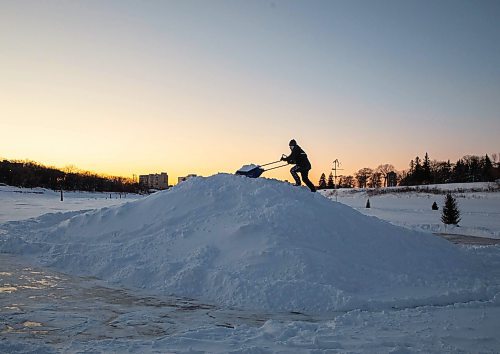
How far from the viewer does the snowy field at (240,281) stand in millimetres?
3803

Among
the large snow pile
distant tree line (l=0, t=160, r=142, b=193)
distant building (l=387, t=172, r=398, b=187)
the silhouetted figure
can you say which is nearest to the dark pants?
the silhouetted figure

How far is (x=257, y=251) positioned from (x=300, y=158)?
16.3ft

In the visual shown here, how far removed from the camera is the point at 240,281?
575 cm

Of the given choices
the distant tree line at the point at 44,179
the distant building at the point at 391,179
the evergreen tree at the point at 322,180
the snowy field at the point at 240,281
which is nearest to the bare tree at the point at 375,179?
the distant building at the point at 391,179

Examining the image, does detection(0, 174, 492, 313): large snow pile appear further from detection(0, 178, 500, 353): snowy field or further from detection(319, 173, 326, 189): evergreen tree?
detection(319, 173, 326, 189): evergreen tree

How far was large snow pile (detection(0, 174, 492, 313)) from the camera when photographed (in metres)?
5.60

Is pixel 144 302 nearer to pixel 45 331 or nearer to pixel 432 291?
pixel 45 331

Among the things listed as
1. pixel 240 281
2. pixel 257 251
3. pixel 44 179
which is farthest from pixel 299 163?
pixel 44 179

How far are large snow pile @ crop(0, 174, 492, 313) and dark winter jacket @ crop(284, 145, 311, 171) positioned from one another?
5.72ft

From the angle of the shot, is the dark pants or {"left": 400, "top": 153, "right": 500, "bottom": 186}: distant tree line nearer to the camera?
the dark pants

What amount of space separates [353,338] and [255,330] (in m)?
0.98

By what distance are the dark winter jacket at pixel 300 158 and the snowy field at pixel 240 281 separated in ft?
6.60

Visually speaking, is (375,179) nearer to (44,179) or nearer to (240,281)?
(44,179)

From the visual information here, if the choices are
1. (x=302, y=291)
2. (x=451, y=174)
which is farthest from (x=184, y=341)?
(x=451, y=174)
